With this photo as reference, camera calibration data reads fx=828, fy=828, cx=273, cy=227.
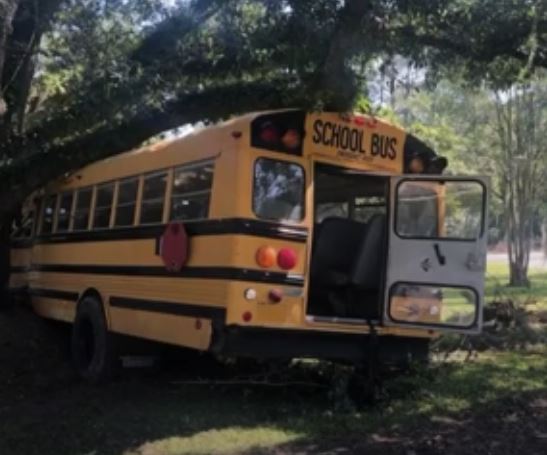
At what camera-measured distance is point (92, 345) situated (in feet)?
31.3

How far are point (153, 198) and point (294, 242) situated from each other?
1.85m

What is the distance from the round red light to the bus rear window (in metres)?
0.28

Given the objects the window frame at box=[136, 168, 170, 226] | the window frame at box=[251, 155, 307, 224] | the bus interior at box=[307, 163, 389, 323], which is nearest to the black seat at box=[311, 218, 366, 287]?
the bus interior at box=[307, 163, 389, 323]

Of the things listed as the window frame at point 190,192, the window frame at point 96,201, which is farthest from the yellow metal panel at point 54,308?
the window frame at point 190,192

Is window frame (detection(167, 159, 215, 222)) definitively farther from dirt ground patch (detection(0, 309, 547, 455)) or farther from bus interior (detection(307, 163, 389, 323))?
dirt ground patch (detection(0, 309, 547, 455))

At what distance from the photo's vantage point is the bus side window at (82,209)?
9.96 metres

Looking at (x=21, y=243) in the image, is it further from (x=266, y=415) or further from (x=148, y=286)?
(x=266, y=415)

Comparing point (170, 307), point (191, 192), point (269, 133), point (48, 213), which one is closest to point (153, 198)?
point (191, 192)

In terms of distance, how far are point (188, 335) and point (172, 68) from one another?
11.2 ft

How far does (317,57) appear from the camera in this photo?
8.16 meters

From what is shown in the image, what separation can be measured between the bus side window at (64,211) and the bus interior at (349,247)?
11.7 ft

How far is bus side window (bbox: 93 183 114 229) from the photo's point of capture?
9330mm

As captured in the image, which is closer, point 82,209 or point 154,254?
point 154,254

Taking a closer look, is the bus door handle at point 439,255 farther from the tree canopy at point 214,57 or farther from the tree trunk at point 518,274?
the tree trunk at point 518,274
